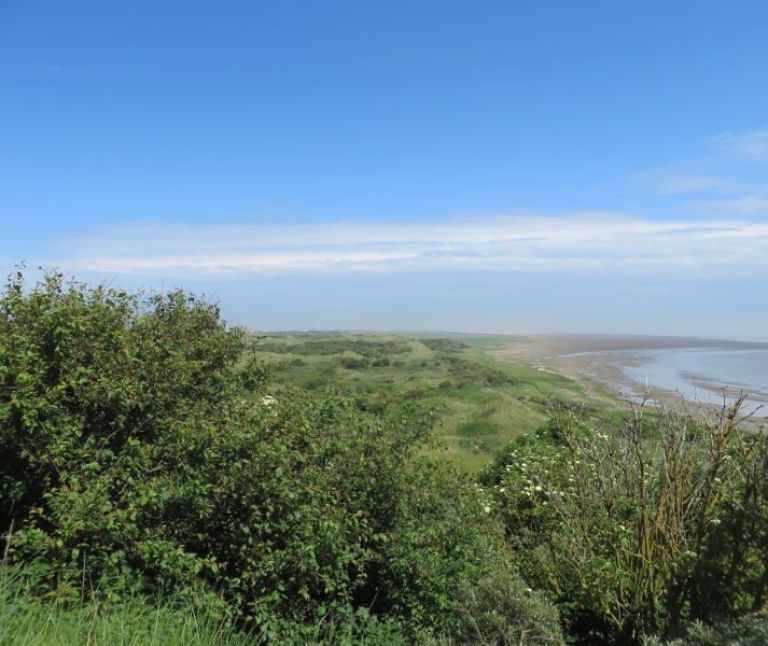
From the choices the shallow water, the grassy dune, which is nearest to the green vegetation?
the grassy dune

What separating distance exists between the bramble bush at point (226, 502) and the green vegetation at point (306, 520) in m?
0.03

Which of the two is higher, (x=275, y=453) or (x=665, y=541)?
(x=275, y=453)

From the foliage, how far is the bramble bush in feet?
3.45

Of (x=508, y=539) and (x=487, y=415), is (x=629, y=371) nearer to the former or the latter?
(x=487, y=415)

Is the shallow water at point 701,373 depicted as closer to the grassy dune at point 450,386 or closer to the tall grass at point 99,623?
the grassy dune at point 450,386

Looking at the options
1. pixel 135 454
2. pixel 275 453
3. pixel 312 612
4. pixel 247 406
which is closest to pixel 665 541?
pixel 312 612

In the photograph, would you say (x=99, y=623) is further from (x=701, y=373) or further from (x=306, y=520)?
(x=701, y=373)

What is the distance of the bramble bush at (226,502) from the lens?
6570 millimetres

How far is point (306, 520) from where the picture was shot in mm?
6789

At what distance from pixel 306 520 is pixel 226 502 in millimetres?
1011

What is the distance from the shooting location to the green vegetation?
6395mm

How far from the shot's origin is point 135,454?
7.54 meters

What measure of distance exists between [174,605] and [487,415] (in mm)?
25735

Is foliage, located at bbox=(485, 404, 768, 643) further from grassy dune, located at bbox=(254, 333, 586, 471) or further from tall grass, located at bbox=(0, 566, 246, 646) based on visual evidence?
tall grass, located at bbox=(0, 566, 246, 646)
